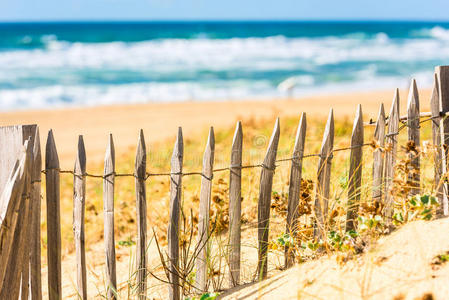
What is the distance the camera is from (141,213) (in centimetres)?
283

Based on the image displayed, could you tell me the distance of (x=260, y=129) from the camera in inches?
341

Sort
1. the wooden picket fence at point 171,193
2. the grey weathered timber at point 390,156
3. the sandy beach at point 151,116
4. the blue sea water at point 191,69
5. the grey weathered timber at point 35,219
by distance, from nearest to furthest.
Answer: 1. the wooden picket fence at point 171,193
2. the grey weathered timber at point 35,219
3. the grey weathered timber at point 390,156
4. the sandy beach at point 151,116
5. the blue sea water at point 191,69

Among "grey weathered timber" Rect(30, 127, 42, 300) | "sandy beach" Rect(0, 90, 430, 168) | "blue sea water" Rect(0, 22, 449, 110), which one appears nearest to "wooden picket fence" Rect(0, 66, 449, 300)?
"grey weathered timber" Rect(30, 127, 42, 300)

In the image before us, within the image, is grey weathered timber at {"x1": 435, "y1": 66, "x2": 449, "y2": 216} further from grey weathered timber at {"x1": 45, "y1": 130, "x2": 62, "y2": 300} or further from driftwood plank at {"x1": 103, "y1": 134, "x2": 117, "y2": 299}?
grey weathered timber at {"x1": 45, "y1": 130, "x2": 62, "y2": 300}

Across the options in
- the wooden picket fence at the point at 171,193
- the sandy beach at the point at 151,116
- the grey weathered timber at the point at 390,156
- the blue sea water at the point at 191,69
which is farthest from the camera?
the blue sea water at the point at 191,69

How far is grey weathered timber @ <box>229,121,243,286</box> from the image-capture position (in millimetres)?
2867

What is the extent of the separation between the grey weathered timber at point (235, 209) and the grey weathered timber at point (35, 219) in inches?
42.5

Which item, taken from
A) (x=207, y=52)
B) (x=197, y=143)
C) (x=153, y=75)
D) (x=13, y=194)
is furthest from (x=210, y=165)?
(x=207, y=52)

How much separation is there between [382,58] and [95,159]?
27887 millimetres

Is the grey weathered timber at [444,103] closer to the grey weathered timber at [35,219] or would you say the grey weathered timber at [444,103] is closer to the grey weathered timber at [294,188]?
the grey weathered timber at [294,188]

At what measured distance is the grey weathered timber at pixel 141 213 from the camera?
2758mm

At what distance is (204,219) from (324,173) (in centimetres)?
80

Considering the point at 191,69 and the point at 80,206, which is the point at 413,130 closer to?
the point at 80,206

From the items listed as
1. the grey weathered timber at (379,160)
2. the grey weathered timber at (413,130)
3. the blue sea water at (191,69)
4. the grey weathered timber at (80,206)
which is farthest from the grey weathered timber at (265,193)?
the blue sea water at (191,69)
